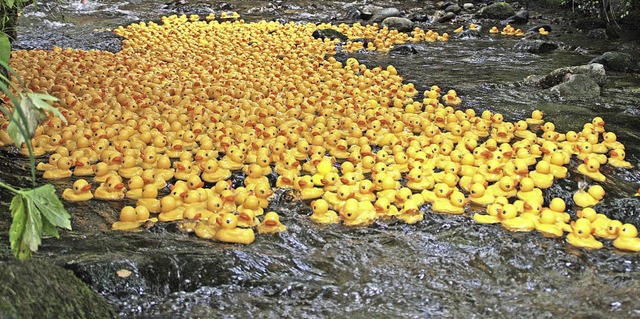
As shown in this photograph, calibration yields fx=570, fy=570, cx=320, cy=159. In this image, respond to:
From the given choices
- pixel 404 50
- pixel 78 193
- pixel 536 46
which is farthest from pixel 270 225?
pixel 536 46

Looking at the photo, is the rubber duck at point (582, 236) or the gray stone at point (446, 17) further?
the gray stone at point (446, 17)

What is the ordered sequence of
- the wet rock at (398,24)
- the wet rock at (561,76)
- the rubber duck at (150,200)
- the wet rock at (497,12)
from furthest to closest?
the wet rock at (497,12), the wet rock at (398,24), the wet rock at (561,76), the rubber duck at (150,200)

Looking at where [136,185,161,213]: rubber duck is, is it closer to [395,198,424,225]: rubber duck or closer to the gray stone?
[395,198,424,225]: rubber duck

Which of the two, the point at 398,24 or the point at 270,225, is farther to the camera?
the point at 398,24

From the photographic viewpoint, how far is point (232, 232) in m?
3.80

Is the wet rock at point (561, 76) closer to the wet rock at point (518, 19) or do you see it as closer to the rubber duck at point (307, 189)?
the rubber duck at point (307, 189)

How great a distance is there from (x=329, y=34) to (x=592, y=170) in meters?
6.45

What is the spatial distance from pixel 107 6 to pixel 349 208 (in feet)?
40.8

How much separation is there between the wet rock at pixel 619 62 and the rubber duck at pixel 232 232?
6.76 meters

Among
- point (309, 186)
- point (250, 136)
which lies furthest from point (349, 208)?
point (250, 136)

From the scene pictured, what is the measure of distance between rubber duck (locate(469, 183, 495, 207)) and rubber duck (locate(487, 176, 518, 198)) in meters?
0.08

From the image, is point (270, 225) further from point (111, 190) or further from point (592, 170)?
point (592, 170)

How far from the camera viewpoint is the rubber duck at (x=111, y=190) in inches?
173

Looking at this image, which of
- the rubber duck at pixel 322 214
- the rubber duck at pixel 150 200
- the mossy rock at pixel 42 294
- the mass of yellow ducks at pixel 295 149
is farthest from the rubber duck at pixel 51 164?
the mossy rock at pixel 42 294
